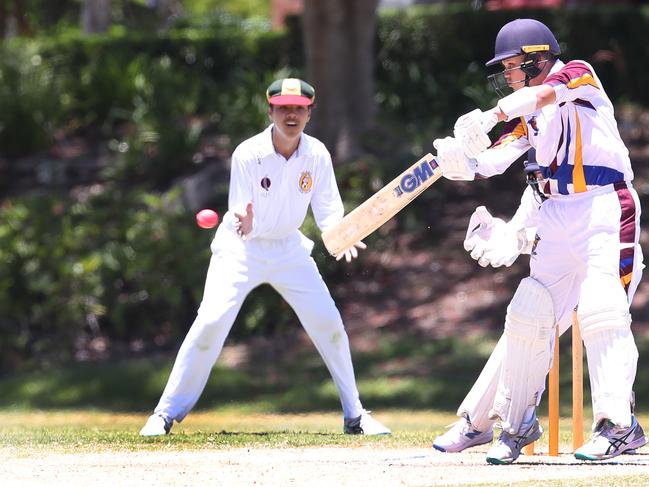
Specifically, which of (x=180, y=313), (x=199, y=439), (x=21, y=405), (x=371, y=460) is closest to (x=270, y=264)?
(x=199, y=439)

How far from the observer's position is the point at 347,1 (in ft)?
49.0

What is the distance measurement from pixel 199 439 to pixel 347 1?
8710 mm

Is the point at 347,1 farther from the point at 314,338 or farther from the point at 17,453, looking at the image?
the point at 17,453

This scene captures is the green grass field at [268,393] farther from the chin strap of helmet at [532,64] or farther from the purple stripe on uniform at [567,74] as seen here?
the purple stripe on uniform at [567,74]

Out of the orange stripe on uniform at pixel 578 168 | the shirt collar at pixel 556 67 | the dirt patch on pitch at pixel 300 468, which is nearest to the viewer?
the dirt patch on pitch at pixel 300 468

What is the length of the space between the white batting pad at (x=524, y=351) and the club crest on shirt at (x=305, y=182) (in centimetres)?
179

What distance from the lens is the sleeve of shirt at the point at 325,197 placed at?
742 centimetres

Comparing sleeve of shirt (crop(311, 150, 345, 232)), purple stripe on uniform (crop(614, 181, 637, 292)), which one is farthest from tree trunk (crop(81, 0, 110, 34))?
purple stripe on uniform (crop(614, 181, 637, 292))

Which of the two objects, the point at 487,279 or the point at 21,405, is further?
the point at 487,279

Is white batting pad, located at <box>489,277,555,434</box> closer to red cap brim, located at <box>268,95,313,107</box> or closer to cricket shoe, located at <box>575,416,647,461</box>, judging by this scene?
cricket shoe, located at <box>575,416,647,461</box>

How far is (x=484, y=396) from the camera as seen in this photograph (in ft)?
20.7

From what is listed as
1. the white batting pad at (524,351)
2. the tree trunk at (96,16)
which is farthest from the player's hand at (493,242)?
the tree trunk at (96,16)

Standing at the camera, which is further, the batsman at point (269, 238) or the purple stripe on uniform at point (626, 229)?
the batsman at point (269, 238)

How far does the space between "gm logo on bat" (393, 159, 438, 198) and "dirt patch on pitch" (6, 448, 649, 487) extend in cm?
124
